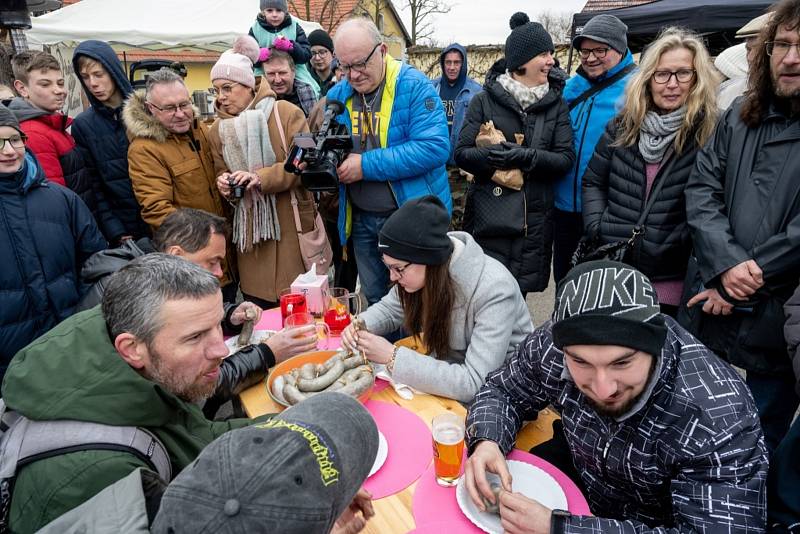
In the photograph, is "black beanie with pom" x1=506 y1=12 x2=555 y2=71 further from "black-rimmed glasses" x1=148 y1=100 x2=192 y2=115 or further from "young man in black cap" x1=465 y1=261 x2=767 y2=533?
"young man in black cap" x1=465 y1=261 x2=767 y2=533

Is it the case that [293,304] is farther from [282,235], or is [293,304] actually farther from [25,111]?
[25,111]

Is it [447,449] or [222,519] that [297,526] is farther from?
[447,449]

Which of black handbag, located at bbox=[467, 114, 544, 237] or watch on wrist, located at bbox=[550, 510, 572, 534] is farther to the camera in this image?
black handbag, located at bbox=[467, 114, 544, 237]

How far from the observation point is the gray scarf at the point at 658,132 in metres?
2.75

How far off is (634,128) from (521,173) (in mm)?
773

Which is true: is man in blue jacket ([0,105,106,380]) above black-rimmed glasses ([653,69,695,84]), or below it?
below

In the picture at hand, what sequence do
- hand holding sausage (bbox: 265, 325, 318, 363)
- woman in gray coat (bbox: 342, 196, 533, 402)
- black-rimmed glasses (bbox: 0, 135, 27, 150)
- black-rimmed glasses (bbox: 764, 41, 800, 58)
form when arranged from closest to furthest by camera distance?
woman in gray coat (bbox: 342, 196, 533, 402) < black-rimmed glasses (bbox: 764, 41, 800, 58) < hand holding sausage (bbox: 265, 325, 318, 363) < black-rimmed glasses (bbox: 0, 135, 27, 150)

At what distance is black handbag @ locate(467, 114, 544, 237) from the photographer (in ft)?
11.4

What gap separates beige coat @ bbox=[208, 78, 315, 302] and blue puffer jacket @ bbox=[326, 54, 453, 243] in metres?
0.57

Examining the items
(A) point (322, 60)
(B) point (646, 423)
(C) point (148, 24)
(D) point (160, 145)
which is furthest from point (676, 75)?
(C) point (148, 24)

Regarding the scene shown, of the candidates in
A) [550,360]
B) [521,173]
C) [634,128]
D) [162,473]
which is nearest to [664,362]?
[550,360]

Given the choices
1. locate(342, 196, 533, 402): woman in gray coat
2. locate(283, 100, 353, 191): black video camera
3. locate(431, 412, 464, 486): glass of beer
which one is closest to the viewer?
locate(431, 412, 464, 486): glass of beer

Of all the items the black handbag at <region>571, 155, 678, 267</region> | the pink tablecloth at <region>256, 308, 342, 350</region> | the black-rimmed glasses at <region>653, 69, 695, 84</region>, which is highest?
the black-rimmed glasses at <region>653, 69, 695, 84</region>

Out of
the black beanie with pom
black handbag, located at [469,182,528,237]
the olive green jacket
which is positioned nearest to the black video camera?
black handbag, located at [469,182,528,237]
